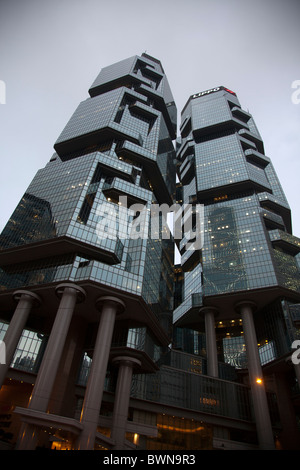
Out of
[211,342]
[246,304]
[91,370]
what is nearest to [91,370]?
[91,370]

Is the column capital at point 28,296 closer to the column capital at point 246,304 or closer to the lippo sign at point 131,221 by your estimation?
the lippo sign at point 131,221

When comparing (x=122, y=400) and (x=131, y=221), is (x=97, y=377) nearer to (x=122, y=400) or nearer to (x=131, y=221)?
(x=122, y=400)

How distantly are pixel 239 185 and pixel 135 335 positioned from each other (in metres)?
66.2

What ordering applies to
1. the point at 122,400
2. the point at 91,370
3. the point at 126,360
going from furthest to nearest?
the point at 126,360 → the point at 122,400 → the point at 91,370

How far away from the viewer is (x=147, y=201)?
247 ft

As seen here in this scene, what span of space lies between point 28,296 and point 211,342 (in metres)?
49.9

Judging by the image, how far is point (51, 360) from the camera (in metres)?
46.8

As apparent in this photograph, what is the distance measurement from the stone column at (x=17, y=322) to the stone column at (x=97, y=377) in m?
12.6

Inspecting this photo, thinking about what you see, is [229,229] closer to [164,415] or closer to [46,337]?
[164,415]

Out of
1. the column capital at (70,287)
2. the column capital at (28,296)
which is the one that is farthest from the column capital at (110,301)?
the column capital at (28,296)

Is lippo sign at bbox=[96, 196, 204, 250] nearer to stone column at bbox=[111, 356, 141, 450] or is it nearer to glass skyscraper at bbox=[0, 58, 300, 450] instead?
glass skyscraper at bbox=[0, 58, 300, 450]

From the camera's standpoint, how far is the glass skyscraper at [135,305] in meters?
54.3

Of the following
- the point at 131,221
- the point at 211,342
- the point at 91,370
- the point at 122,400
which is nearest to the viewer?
the point at 91,370
